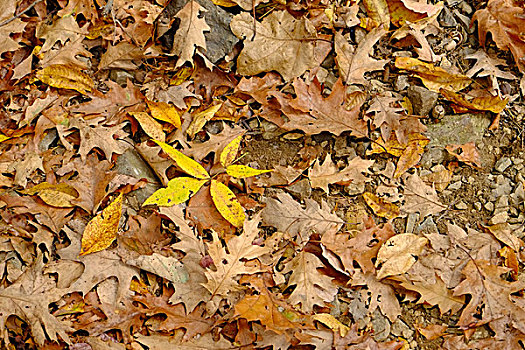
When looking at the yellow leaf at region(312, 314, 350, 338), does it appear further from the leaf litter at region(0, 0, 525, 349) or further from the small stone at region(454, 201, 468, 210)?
the small stone at region(454, 201, 468, 210)

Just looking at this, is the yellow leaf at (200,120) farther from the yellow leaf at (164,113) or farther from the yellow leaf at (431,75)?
the yellow leaf at (431,75)

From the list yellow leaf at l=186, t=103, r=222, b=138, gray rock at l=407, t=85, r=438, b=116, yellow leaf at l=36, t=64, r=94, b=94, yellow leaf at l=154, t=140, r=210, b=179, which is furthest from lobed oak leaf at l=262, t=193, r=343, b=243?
yellow leaf at l=36, t=64, r=94, b=94

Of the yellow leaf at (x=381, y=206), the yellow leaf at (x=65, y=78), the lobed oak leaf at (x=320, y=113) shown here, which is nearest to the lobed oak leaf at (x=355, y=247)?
the yellow leaf at (x=381, y=206)

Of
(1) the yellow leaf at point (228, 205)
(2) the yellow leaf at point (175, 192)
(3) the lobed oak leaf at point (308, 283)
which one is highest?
(2) the yellow leaf at point (175, 192)

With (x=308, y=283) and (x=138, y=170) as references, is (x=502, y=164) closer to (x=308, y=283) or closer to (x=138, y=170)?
(x=308, y=283)

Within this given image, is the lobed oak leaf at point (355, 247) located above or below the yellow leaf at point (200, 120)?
below

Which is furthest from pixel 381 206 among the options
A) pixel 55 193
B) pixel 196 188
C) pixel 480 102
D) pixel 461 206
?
pixel 55 193

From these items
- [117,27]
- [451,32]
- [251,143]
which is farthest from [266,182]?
[451,32]

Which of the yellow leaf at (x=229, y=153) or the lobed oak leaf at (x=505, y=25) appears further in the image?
the lobed oak leaf at (x=505, y=25)
